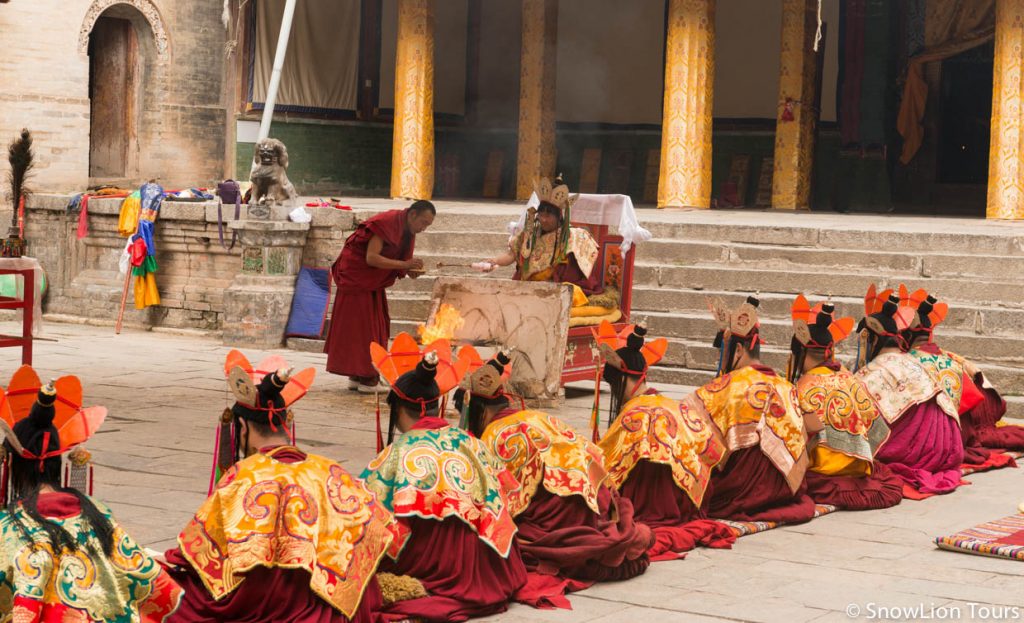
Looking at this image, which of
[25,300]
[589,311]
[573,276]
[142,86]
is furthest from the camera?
[142,86]

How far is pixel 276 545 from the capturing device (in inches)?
171

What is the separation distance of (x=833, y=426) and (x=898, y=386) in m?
0.82

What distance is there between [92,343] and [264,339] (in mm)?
1515

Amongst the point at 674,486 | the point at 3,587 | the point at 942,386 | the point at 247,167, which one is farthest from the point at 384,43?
the point at 3,587

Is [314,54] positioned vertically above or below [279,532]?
above

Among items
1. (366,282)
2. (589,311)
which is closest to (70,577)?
(366,282)

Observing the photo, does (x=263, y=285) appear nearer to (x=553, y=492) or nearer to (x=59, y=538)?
(x=553, y=492)

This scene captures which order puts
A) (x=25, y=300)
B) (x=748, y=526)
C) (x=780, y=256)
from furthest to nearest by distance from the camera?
(x=780, y=256), (x=25, y=300), (x=748, y=526)

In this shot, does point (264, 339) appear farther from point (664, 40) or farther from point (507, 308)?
point (664, 40)

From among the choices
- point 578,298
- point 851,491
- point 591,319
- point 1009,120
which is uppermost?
point 1009,120

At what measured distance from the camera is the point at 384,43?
20078 mm

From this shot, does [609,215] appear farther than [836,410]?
Yes

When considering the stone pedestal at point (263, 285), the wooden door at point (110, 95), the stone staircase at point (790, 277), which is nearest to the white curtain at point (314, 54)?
the wooden door at point (110, 95)

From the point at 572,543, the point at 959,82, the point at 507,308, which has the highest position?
the point at 959,82
